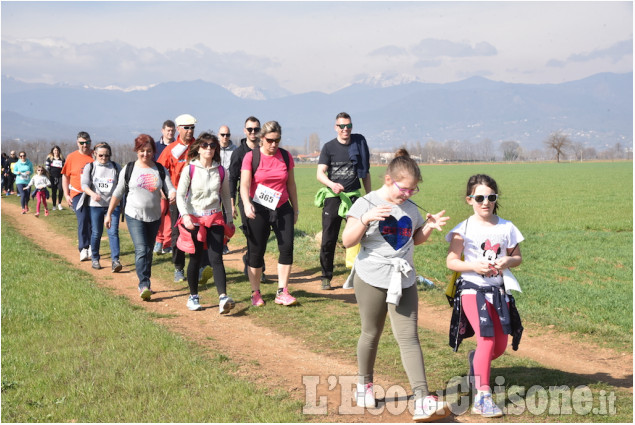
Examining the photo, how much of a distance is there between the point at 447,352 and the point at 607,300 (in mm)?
5083

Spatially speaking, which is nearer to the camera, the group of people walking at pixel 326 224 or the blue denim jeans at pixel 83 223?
the group of people walking at pixel 326 224

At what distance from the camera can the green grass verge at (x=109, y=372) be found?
5.25 m

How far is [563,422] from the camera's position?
5008mm

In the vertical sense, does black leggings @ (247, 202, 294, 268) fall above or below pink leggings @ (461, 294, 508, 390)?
above

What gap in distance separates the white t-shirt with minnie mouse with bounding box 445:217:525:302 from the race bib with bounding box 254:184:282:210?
3649 millimetres

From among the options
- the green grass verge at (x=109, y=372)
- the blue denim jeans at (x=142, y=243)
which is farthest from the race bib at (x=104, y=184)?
the green grass verge at (x=109, y=372)

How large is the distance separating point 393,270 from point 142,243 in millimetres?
5436

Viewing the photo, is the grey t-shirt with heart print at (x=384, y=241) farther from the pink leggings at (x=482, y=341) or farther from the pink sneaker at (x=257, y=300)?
the pink sneaker at (x=257, y=300)

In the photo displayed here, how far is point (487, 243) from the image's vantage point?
5.22m

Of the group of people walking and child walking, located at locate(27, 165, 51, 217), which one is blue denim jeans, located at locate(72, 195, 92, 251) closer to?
the group of people walking

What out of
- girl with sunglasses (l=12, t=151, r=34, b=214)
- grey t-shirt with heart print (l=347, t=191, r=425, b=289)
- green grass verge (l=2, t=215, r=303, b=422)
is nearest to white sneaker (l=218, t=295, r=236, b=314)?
green grass verge (l=2, t=215, r=303, b=422)

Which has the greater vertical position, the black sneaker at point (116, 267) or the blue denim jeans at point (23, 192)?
the blue denim jeans at point (23, 192)

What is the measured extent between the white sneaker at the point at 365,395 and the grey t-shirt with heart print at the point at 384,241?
866mm

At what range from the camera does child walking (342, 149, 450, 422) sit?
5004 millimetres
